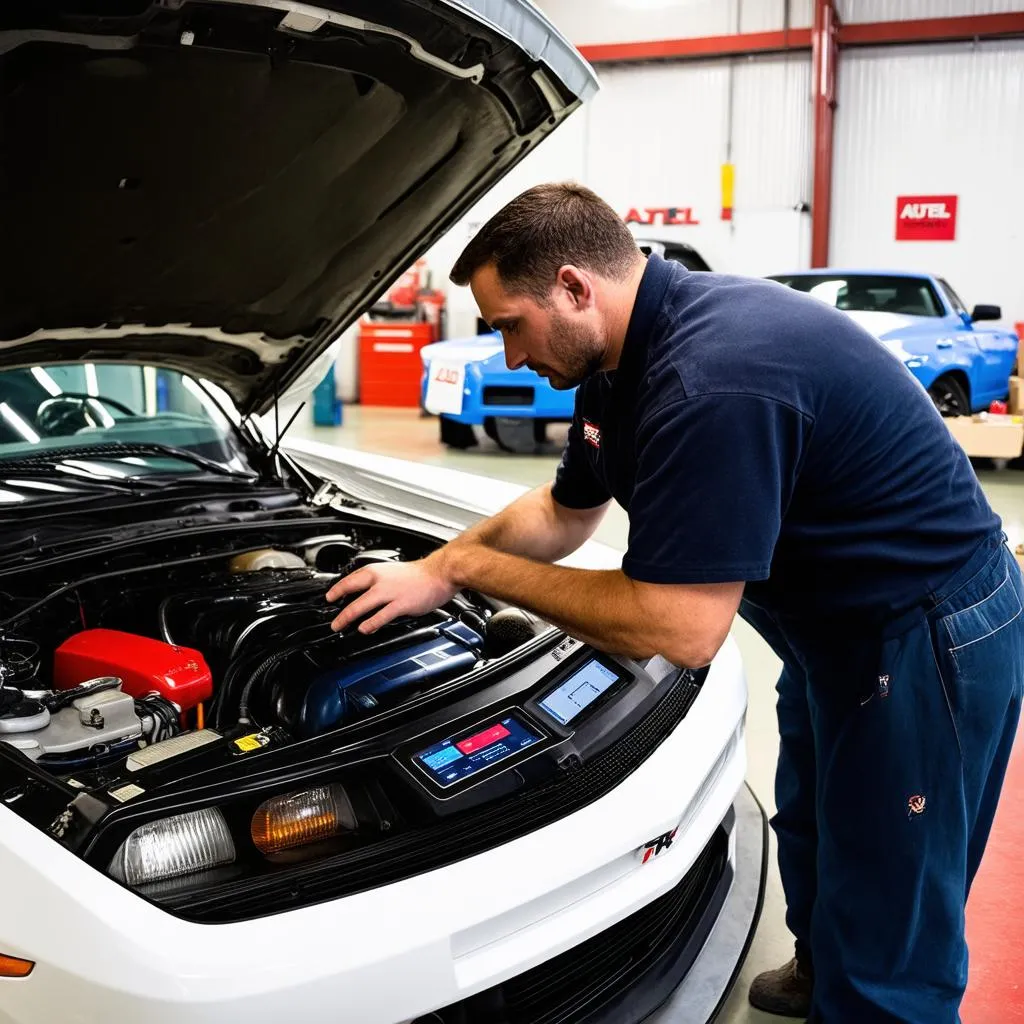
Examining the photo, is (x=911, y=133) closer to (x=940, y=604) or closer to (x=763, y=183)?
(x=763, y=183)

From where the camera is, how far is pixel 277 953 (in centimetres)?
111

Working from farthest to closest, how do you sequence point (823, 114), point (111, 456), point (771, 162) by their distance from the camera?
point (771, 162), point (823, 114), point (111, 456)

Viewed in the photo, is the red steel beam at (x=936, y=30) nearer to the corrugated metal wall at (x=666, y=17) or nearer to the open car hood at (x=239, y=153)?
the corrugated metal wall at (x=666, y=17)

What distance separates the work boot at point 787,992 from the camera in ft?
5.84

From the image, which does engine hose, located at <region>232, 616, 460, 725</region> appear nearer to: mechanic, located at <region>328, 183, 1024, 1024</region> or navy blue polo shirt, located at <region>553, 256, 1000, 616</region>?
mechanic, located at <region>328, 183, 1024, 1024</region>

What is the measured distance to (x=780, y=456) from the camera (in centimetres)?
122

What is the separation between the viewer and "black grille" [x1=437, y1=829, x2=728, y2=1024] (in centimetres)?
129

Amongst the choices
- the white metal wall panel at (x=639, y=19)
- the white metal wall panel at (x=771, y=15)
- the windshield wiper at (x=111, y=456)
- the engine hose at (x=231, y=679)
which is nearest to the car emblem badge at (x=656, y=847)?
the engine hose at (x=231, y=679)

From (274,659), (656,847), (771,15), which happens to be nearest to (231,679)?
(274,659)

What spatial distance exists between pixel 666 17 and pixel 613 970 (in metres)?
10.7

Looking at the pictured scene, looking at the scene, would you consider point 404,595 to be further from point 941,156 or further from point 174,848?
point 941,156

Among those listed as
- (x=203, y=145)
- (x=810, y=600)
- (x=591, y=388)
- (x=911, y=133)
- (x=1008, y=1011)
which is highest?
(x=911, y=133)

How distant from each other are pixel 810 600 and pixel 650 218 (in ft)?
32.1

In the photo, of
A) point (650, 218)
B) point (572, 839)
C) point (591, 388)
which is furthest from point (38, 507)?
point (650, 218)
